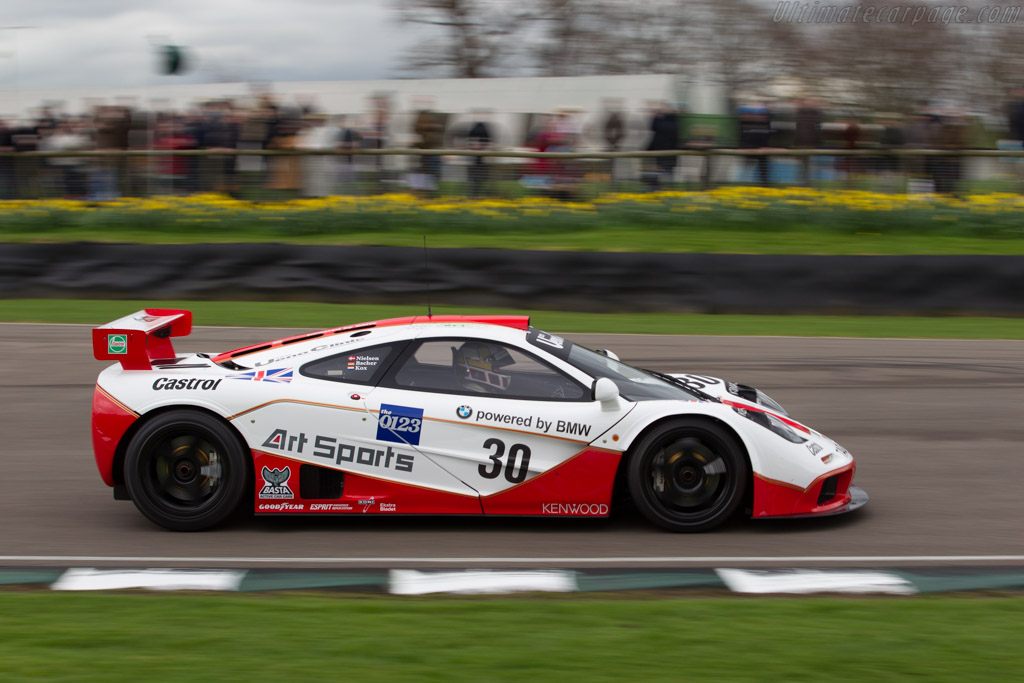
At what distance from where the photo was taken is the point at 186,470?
552 centimetres

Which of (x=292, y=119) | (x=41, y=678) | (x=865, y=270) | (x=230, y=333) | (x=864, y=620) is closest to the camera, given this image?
(x=41, y=678)

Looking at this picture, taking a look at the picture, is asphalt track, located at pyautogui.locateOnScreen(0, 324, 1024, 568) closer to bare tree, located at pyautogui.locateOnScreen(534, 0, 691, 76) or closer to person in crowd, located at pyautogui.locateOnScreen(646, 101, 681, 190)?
person in crowd, located at pyautogui.locateOnScreen(646, 101, 681, 190)

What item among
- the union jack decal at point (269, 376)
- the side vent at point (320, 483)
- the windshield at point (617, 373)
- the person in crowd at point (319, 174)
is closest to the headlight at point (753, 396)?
the windshield at point (617, 373)

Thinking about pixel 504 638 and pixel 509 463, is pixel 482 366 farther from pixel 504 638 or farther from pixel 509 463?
pixel 504 638

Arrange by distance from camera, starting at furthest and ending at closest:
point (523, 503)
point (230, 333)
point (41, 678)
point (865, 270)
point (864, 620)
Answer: point (865, 270) → point (230, 333) → point (523, 503) → point (864, 620) → point (41, 678)

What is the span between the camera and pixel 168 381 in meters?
5.55

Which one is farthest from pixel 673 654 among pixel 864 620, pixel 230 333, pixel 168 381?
pixel 230 333

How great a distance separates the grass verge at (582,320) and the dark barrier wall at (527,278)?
0.55 feet

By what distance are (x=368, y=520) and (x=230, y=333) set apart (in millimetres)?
6661

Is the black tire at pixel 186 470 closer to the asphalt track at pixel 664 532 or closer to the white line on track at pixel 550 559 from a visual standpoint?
the asphalt track at pixel 664 532

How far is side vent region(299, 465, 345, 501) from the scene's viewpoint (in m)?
5.45

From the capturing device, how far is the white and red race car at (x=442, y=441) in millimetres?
5363

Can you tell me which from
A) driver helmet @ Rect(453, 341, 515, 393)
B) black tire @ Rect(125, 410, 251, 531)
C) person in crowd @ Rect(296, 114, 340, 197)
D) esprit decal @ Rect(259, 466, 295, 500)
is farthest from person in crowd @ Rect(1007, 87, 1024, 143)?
black tire @ Rect(125, 410, 251, 531)

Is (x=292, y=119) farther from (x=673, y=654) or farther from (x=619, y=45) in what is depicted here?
(x=619, y=45)
